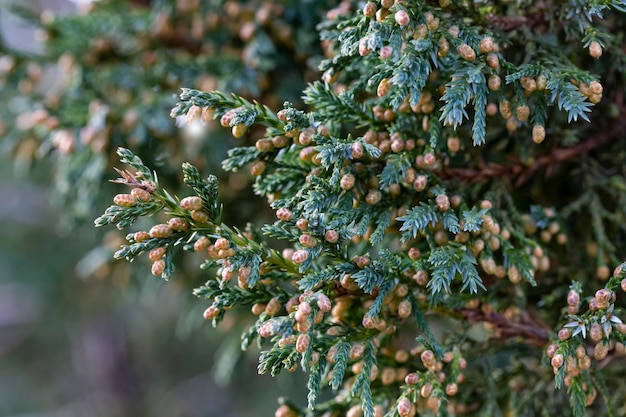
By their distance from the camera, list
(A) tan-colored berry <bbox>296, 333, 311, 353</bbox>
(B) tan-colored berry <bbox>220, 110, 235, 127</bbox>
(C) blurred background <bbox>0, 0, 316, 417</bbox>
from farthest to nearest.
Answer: (C) blurred background <bbox>0, 0, 316, 417</bbox>, (B) tan-colored berry <bbox>220, 110, 235, 127</bbox>, (A) tan-colored berry <bbox>296, 333, 311, 353</bbox>

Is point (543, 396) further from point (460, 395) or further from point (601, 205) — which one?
point (601, 205)

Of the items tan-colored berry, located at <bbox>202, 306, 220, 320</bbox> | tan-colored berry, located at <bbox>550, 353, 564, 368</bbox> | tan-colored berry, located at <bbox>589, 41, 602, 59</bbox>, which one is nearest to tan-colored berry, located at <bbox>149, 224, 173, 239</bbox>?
tan-colored berry, located at <bbox>202, 306, 220, 320</bbox>

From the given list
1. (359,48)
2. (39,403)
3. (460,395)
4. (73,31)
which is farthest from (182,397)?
(359,48)

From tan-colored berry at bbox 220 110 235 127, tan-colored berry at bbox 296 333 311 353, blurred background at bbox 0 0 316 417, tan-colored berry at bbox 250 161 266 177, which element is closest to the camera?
tan-colored berry at bbox 296 333 311 353

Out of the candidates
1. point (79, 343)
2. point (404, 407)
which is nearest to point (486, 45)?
point (404, 407)

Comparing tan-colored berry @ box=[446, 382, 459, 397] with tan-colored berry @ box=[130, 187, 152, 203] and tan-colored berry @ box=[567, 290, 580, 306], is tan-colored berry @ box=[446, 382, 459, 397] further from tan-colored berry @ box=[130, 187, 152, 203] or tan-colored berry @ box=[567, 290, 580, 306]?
tan-colored berry @ box=[130, 187, 152, 203]

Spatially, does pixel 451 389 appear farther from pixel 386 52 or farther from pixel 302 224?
pixel 386 52

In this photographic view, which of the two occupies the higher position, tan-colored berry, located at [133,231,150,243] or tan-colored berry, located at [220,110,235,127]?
tan-colored berry, located at [220,110,235,127]
